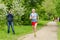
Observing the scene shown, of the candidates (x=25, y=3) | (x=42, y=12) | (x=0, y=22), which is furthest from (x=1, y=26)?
(x=42, y=12)

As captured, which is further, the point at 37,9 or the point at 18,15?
the point at 37,9

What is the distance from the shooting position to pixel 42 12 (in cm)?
3975

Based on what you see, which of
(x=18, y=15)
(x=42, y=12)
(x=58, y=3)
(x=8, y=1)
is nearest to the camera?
(x=8, y=1)

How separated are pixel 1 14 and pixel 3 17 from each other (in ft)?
1.06

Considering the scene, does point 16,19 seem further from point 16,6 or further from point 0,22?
point 0,22

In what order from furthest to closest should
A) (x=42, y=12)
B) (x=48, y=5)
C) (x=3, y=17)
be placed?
(x=48, y=5)
(x=42, y=12)
(x=3, y=17)

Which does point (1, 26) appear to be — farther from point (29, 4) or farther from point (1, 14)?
point (29, 4)

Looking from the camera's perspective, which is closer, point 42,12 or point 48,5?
point 42,12

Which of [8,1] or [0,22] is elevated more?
[8,1]

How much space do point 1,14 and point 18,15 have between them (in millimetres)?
6962

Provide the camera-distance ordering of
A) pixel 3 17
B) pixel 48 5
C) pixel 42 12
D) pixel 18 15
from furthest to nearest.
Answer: pixel 48 5 < pixel 42 12 < pixel 18 15 < pixel 3 17

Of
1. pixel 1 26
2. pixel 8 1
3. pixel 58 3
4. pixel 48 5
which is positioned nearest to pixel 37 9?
pixel 58 3

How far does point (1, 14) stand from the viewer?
22469 mm

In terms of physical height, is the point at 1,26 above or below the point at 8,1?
below
